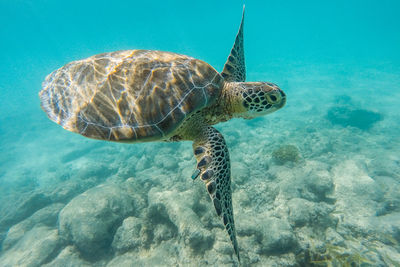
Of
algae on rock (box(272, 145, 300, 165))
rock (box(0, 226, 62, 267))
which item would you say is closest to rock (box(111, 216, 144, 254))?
rock (box(0, 226, 62, 267))

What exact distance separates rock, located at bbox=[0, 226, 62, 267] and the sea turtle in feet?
13.6

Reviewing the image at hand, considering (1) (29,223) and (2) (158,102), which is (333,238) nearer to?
(2) (158,102)

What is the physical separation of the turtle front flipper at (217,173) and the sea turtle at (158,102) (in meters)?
0.01

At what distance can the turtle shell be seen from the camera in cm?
254

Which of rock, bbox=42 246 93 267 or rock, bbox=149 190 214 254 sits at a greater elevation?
rock, bbox=149 190 214 254

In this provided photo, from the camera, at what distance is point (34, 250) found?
4.80 metres

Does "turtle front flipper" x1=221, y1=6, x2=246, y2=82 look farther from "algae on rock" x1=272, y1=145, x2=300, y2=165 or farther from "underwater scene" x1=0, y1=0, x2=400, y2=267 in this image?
"algae on rock" x1=272, y1=145, x2=300, y2=165

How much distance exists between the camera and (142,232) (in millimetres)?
4461

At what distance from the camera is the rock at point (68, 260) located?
4418mm

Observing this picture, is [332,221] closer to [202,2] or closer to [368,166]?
[368,166]

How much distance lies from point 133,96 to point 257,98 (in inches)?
76.9

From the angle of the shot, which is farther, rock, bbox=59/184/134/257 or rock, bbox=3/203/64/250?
rock, bbox=3/203/64/250

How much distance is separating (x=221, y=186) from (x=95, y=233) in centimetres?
411

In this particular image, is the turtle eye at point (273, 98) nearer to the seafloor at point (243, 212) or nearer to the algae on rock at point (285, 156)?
the seafloor at point (243, 212)
